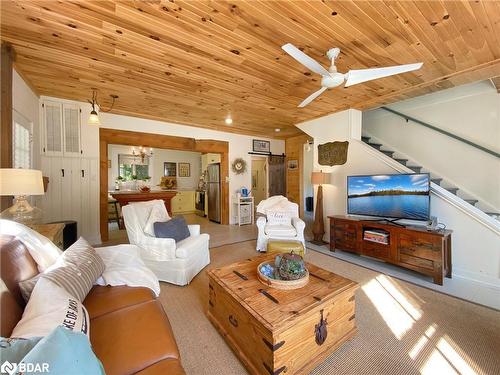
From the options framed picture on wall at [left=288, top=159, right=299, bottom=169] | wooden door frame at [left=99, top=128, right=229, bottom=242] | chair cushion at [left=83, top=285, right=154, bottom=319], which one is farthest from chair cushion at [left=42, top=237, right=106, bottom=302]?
framed picture on wall at [left=288, top=159, right=299, bottom=169]

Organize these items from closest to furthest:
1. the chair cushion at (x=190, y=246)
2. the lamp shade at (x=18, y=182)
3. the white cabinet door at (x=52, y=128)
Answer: the lamp shade at (x=18, y=182) < the chair cushion at (x=190, y=246) < the white cabinet door at (x=52, y=128)

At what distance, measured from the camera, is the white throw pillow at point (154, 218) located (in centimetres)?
258

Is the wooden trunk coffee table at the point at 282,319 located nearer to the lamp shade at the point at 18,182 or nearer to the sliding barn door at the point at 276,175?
the lamp shade at the point at 18,182

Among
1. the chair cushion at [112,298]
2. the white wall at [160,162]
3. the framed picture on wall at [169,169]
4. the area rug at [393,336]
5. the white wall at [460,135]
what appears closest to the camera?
the chair cushion at [112,298]

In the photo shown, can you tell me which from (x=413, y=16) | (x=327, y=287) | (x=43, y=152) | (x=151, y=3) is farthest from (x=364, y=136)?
(x=43, y=152)

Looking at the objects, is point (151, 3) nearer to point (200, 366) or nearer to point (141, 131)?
point (200, 366)

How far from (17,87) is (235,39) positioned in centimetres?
270

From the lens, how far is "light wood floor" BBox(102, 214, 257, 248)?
13.6ft

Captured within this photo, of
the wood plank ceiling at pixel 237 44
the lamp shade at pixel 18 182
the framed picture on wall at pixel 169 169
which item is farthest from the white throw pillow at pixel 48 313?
the framed picture on wall at pixel 169 169

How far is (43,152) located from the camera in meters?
3.46

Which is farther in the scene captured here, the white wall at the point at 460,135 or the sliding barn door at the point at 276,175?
the sliding barn door at the point at 276,175

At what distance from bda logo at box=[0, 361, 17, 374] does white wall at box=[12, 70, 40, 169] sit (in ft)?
10.3

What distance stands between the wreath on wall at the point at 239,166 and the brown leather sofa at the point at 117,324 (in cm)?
453

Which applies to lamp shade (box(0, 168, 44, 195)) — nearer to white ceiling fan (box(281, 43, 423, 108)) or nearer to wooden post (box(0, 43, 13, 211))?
wooden post (box(0, 43, 13, 211))
